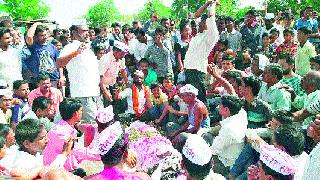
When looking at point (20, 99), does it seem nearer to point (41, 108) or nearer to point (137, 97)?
point (41, 108)

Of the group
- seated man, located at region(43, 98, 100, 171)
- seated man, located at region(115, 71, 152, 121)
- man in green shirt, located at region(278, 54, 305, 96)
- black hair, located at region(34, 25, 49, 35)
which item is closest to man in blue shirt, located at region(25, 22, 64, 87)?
black hair, located at region(34, 25, 49, 35)

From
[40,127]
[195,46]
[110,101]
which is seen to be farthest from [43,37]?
[40,127]

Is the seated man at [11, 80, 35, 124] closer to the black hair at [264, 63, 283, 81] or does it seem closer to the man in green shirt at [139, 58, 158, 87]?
the man in green shirt at [139, 58, 158, 87]

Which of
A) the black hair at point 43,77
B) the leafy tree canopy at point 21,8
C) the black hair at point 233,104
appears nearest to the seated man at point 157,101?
the black hair at point 43,77

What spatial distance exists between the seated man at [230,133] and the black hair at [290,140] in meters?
0.83

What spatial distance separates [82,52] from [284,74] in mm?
2712

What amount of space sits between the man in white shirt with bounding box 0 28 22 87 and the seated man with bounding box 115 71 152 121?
1856mm

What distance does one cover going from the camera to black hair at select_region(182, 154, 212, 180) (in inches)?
115

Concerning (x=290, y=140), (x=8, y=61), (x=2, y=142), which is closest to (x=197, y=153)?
(x=290, y=140)

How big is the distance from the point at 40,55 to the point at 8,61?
0.48 metres

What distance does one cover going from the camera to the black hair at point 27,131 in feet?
11.9

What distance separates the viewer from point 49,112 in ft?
16.7

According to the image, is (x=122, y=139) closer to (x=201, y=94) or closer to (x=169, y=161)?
(x=169, y=161)

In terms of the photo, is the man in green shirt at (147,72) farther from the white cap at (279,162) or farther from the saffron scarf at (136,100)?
the white cap at (279,162)
